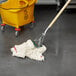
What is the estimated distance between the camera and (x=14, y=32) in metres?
2.51

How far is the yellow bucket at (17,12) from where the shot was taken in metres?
2.28

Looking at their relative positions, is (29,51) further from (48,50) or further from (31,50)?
(48,50)

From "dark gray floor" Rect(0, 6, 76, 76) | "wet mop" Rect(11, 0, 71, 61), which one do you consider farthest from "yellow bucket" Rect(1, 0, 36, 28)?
"wet mop" Rect(11, 0, 71, 61)

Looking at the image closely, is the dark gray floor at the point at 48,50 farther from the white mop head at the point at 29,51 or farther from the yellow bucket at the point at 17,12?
the yellow bucket at the point at 17,12

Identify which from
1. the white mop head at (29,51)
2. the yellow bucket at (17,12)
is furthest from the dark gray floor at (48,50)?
the yellow bucket at (17,12)

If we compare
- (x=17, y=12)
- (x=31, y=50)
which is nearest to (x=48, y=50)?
(x=31, y=50)

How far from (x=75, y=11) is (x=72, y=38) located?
2.63ft

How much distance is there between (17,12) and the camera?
2.25 meters

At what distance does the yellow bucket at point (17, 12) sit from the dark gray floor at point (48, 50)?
7.1 inches

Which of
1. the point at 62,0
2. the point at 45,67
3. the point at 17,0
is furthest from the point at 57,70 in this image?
the point at 62,0

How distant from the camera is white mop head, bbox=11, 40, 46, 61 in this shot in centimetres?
201

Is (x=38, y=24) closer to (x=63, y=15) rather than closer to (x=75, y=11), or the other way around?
(x=63, y=15)

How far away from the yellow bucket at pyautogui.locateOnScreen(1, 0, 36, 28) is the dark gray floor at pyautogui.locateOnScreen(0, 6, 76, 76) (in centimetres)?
18

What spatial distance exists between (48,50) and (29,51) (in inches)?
9.8
